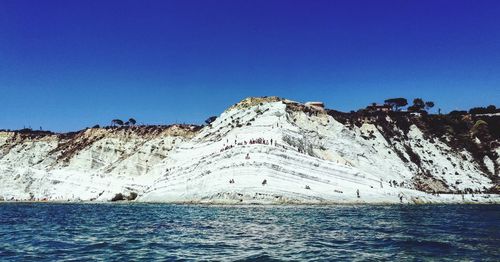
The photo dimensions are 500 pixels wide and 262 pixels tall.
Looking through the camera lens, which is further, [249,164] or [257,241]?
[249,164]

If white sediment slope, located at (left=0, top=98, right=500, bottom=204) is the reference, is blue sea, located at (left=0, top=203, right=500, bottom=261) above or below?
below

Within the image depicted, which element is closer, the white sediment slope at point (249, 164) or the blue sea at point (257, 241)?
the blue sea at point (257, 241)

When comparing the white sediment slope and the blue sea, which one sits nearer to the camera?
the blue sea

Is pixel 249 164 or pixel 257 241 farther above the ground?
pixel 249 164

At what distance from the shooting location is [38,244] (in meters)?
20.9

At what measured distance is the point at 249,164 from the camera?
5778 cm

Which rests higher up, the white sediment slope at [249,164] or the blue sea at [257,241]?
the white sediment slope at [249,164]

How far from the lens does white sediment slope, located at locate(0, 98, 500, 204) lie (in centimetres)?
5619

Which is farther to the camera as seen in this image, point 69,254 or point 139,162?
point 139,162

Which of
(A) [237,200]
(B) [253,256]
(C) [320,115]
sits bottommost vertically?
(B) [253,256]

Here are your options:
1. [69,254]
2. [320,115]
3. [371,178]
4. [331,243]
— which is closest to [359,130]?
[320,115]

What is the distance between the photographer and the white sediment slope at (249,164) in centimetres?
5619

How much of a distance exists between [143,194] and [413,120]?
182ft

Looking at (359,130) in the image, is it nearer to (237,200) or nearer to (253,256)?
(237,200)
